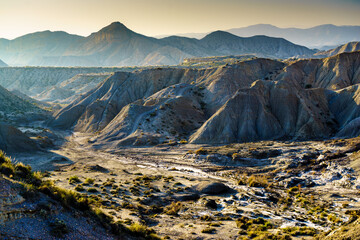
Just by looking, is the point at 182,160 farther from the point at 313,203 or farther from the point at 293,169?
the point at 313,203

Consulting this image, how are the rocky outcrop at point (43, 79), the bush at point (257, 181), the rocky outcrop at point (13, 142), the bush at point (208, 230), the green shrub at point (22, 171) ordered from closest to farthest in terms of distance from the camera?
1. the green shrub at point (22, 171)
2. the bush at point (208, 230)
3. the bush at point (257, 181)
4. the rocky outcrop at point (13, 142)
5. the rocky outcrop at point (43, 79)

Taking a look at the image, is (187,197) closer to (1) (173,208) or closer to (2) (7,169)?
(1) (173,208)

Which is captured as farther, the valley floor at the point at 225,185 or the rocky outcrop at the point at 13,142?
the rocky outcrop at the point at 13,142

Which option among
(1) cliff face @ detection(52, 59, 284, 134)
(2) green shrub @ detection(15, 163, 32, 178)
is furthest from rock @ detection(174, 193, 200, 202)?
(1) cliff face @ detection(52, 59, 284, 134)

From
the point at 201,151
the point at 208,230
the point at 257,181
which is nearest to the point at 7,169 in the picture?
the point at 208,230

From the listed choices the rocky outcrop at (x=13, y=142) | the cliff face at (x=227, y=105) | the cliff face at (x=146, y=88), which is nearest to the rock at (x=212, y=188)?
the cliff face at (x=227, y=105)

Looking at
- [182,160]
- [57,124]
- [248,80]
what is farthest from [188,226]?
[57,124]

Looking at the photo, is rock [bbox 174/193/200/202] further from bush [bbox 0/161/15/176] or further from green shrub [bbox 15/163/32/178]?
bush [bbox 0/161/15/176]

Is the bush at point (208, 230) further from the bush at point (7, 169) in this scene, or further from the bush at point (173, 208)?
the bush at point (7, 169)
